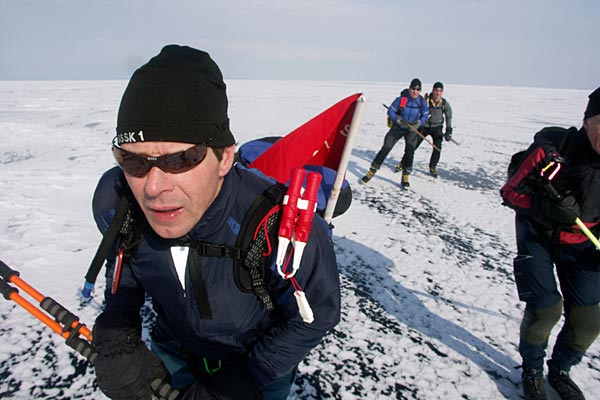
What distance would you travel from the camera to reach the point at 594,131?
6.12 feet

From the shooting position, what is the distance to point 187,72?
1195 mm

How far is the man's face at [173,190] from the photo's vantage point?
1.18 m

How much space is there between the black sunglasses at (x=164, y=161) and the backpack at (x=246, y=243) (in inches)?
11.6

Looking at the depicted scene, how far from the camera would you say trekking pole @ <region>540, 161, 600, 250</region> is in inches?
79.4

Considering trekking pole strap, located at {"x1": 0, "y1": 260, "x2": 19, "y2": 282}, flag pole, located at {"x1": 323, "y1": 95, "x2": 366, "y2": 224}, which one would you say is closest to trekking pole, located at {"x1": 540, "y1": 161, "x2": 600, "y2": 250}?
flag pole, located at {"x1": 323, "y1": 95, "x2": 366, "y2": 224}

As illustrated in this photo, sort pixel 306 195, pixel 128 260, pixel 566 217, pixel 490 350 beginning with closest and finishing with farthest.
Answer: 1. pixel 306 195
2. pixel 128 260
3. pixel 566 217
4. pixel 490 350

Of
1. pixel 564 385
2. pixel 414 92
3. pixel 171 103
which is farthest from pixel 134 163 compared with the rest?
pixel 414 92

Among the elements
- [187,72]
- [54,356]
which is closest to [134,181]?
[187,72]

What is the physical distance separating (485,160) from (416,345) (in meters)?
8.41

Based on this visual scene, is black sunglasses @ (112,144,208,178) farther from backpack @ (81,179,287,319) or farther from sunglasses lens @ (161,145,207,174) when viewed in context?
backpack @ (81,179,287,319)

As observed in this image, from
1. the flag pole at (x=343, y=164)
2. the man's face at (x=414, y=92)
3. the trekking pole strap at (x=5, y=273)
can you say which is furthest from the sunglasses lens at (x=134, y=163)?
the man's face at (x=414, y=92)

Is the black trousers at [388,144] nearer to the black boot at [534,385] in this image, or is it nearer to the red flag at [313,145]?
the red flag at [313,145]

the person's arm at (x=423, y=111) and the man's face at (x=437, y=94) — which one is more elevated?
the man's face at (x=437, y=94)

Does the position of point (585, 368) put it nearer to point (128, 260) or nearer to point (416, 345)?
point (416, 345)
